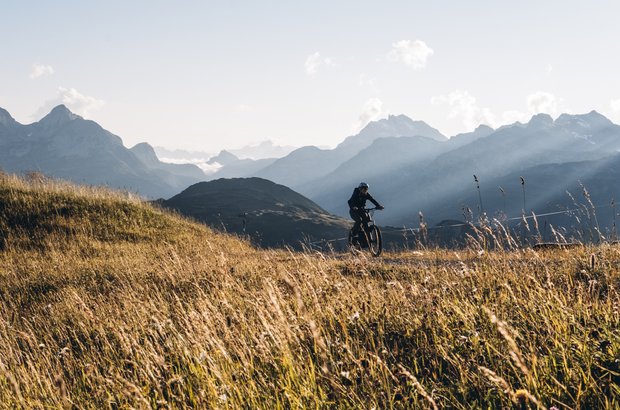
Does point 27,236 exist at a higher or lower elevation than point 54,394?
higher

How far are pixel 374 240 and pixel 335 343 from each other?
39.4 feet

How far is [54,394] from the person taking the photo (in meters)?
4.44

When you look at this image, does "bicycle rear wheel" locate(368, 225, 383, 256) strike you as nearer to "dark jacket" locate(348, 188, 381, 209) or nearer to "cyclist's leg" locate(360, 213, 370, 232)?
"cyclist's leg" locate(360, 213, 370, 232)

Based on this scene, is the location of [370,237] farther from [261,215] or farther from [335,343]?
[261,215]

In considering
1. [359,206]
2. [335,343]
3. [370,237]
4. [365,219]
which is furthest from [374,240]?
[335,343]

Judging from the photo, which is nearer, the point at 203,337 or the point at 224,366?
the point at 224,366

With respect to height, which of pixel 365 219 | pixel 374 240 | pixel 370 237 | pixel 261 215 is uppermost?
pixel 365 219

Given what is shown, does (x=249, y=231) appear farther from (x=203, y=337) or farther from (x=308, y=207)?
(x=203, y=337)

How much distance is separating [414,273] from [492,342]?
6301 mm

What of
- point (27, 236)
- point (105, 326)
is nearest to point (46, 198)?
point (27, 236)

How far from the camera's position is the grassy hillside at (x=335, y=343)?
3.17 m

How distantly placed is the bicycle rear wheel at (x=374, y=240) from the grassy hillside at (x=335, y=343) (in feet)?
15.9

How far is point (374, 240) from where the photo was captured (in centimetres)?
1616

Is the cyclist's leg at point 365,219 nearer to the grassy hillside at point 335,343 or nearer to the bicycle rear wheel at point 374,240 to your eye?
the bicycle rear wheel at point 374,240
